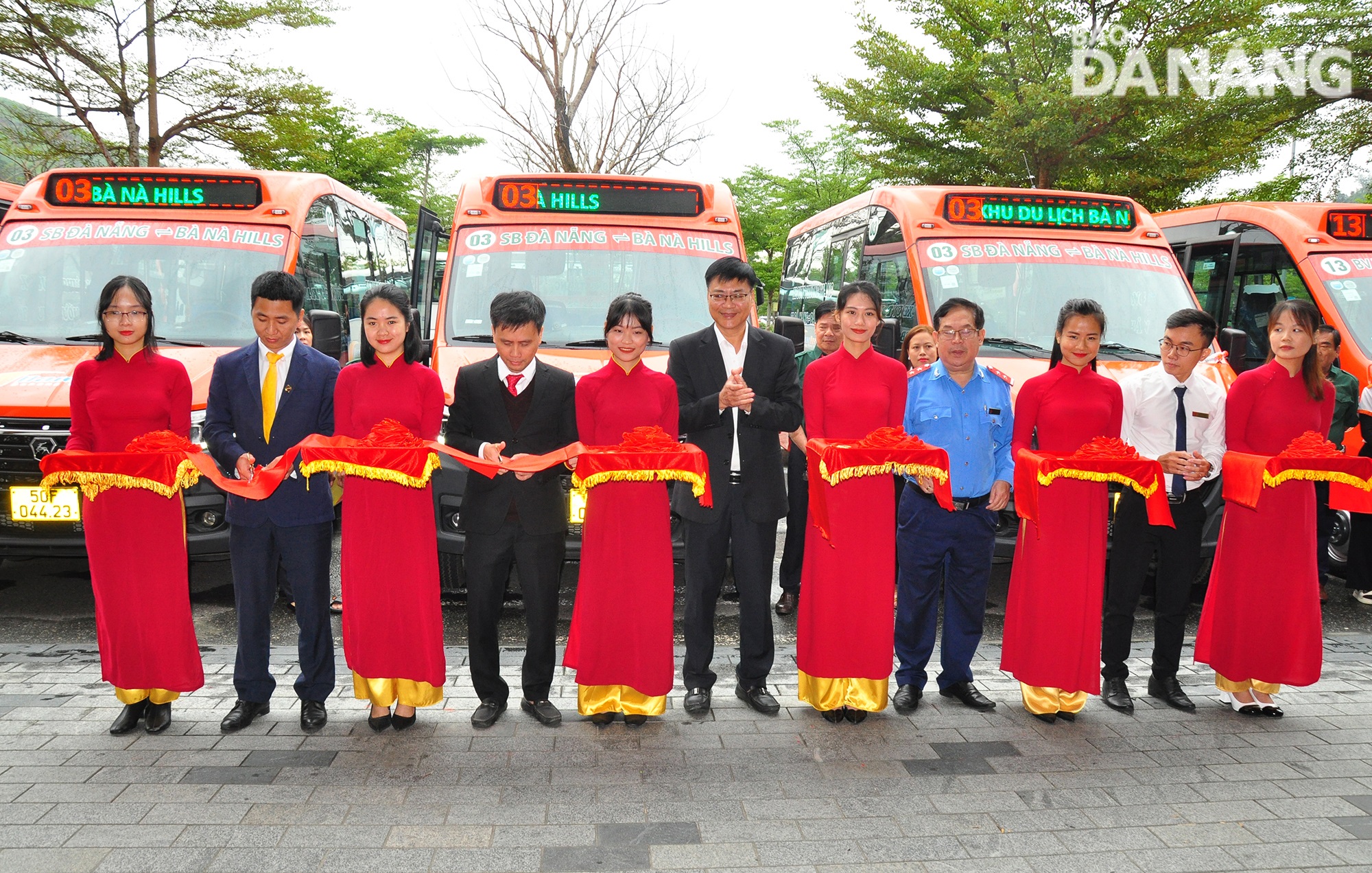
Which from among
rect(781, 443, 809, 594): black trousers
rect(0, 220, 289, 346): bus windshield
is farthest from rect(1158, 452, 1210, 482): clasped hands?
rect(0, 220, 289, 346): bus windshield

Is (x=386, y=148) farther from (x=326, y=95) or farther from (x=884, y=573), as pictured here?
(x=884, y=573)

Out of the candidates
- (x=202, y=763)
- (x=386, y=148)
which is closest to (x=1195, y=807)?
(x=202, y=763)

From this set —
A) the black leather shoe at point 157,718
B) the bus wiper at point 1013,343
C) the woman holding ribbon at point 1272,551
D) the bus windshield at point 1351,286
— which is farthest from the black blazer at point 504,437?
the bus windshield at point 1351,286

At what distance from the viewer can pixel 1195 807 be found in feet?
12.1

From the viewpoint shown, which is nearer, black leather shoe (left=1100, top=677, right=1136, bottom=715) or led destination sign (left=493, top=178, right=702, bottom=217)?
black leather shoe (left=1100, top=677, right=1136, bottom=715)

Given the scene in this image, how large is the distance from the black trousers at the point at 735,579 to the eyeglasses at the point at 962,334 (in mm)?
1190

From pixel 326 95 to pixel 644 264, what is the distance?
1679 cm

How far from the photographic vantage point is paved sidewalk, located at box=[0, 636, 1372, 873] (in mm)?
3307

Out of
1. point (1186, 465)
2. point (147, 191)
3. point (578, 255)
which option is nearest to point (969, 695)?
point (1186, 465)

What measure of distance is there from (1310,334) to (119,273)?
287 inches

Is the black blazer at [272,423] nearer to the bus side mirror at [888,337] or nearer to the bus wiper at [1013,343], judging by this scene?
the bus side mirror at [888,337]

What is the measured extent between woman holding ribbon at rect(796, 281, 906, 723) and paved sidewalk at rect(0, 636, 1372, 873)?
9.0 inches

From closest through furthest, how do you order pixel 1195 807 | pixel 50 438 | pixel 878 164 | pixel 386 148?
pixel 1195 807, pixel 50 438, pixel 878 164, pixel 386 148

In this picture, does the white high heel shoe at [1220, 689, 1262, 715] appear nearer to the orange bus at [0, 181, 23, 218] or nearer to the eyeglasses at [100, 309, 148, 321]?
the eyeglasses at [100, 309, 148, 321]
